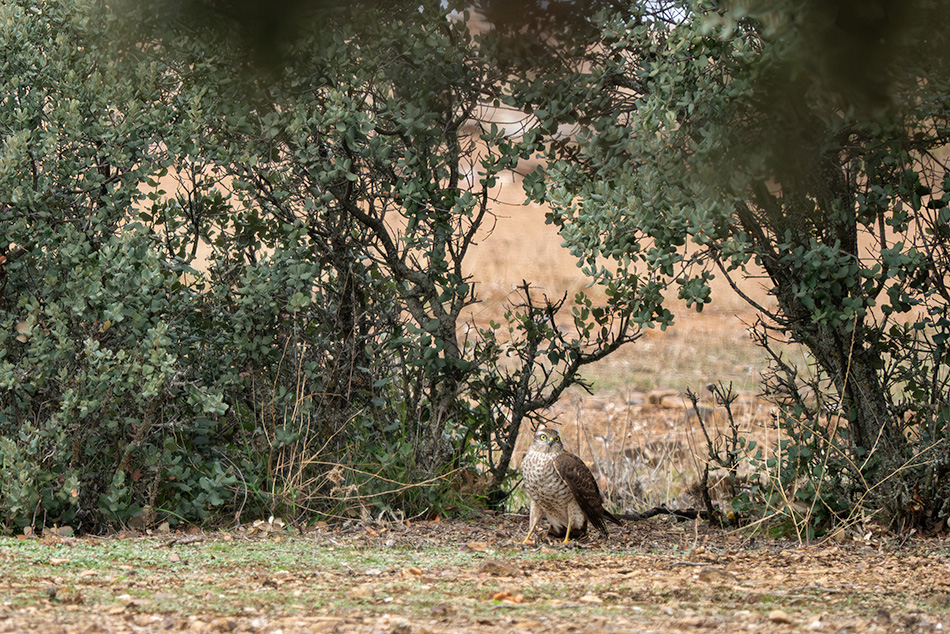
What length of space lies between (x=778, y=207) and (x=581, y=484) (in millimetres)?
1664

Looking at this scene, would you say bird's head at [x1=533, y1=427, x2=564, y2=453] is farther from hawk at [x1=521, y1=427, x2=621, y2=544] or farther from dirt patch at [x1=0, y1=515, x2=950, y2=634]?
dirt patch at [x1=0, y1=515, x2=950, y2=634]

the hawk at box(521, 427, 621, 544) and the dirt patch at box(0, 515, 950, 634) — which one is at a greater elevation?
the hawk at box(521, 427, 621, 544)

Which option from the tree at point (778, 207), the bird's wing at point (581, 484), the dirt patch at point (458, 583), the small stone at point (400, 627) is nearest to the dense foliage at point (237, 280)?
the dirt patch at point (458, 583)

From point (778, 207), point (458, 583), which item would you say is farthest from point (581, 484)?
point (778, 207)

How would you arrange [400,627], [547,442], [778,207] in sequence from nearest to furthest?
1. [400,627]
2. [778,207]
3. [547,442]

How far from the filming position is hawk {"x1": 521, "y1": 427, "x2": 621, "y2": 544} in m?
4.73

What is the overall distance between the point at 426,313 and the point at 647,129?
1.81 meters

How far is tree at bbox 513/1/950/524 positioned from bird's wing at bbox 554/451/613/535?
3.14 ft

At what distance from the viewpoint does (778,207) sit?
15.0ft

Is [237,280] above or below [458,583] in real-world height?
above

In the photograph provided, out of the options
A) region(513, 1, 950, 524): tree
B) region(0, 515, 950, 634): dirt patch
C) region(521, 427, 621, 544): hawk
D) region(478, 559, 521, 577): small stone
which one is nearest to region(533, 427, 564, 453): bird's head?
region(521, 427, 621, 544): hawk

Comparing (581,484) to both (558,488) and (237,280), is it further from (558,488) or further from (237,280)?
(237,280)

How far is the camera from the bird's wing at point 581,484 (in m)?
4.73

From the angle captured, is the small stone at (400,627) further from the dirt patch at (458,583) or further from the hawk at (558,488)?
the hawk at (558,488)
